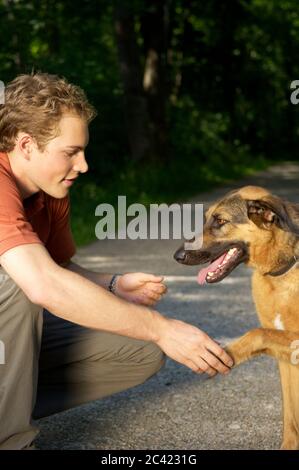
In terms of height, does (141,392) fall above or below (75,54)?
below

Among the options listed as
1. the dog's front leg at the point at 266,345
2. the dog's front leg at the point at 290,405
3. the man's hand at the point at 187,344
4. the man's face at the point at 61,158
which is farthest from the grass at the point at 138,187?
the man's hand at the point at 187,344

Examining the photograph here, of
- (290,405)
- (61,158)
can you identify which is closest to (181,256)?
Result: (290,405)

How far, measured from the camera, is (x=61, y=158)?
345 centimetres

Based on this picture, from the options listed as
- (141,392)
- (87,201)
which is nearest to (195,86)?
(87,201)

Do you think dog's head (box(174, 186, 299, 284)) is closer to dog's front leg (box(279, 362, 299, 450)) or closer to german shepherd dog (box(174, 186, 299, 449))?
german shepherd dog (box(174, 186, 299, 449))

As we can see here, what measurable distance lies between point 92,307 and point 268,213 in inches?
60.6

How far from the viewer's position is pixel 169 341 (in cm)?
311

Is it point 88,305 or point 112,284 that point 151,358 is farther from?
point 88,305

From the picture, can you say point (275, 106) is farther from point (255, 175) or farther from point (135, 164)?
point (135, 164)

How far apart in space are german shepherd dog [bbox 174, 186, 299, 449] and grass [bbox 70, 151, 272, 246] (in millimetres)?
6138

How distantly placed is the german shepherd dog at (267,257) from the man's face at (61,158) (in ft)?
3.25

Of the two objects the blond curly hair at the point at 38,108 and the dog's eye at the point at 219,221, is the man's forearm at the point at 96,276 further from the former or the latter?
the blond curly hair at the point at 38,108
